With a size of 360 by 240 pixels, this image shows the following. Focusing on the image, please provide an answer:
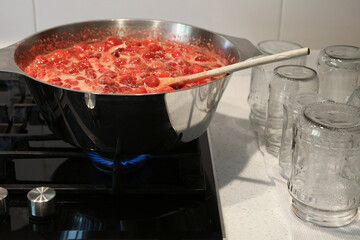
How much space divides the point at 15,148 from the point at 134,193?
0.95 ft

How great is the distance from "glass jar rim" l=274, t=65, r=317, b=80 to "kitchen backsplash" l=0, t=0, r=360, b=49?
1.04ft

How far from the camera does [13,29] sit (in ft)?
4.83

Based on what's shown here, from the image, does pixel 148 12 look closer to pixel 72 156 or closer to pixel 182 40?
pixel 182 40

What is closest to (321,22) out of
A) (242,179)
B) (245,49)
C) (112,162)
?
(245,49)

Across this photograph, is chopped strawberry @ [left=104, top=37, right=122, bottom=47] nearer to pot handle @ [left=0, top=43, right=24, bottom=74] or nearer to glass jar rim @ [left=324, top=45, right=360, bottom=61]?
pot handle @ [left=0, top=43, right=24, bottom=74]

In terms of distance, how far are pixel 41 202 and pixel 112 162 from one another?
0.18 metres

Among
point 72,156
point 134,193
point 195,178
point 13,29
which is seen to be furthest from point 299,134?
point 13,29

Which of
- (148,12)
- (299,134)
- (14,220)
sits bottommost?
(14,220)

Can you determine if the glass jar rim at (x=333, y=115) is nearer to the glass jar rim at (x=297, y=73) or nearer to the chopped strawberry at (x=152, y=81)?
the glass jar rim at (x=297, y=73)

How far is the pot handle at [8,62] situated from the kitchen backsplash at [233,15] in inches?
18.2

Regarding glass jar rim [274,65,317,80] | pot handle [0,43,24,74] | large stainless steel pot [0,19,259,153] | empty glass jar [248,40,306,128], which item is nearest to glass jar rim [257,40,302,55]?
empty glass jar [248,40,306,128]

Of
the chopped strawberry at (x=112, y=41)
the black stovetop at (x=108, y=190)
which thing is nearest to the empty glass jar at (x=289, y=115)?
the black stovetop at (x=108, y=190)

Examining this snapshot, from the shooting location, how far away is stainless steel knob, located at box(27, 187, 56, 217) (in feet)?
2.97

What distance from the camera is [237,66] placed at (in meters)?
0.95
